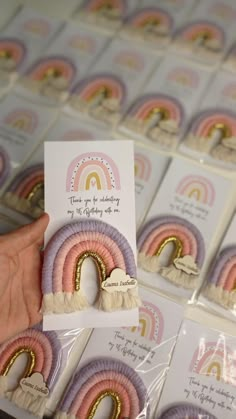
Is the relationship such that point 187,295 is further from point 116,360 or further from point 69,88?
point 69,88

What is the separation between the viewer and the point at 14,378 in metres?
0.85

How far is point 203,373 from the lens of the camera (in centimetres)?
84

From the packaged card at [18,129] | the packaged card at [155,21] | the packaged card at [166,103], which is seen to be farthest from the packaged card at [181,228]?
the packaged card at [155,21]

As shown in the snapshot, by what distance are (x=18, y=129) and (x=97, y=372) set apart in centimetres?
66

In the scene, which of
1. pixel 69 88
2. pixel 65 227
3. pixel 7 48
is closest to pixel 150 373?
pixel 65 227

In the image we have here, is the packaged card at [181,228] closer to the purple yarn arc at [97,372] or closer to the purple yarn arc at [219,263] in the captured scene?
the purple yarn arc at [219,263]

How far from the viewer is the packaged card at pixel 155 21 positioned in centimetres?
133

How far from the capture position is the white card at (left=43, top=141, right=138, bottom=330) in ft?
2.83

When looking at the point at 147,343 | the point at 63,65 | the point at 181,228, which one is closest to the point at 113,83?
the point at 63,65

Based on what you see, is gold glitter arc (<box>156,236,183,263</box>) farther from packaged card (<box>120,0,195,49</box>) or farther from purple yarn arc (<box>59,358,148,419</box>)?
packaged card (<box>120,0,195,49</box>)

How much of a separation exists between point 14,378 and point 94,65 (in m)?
0.89

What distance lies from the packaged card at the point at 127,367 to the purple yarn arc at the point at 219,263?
3.8 inches

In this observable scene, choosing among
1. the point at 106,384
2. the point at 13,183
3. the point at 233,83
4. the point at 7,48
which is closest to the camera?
the point at 106,384

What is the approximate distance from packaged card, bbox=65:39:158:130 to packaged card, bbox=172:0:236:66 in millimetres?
120
